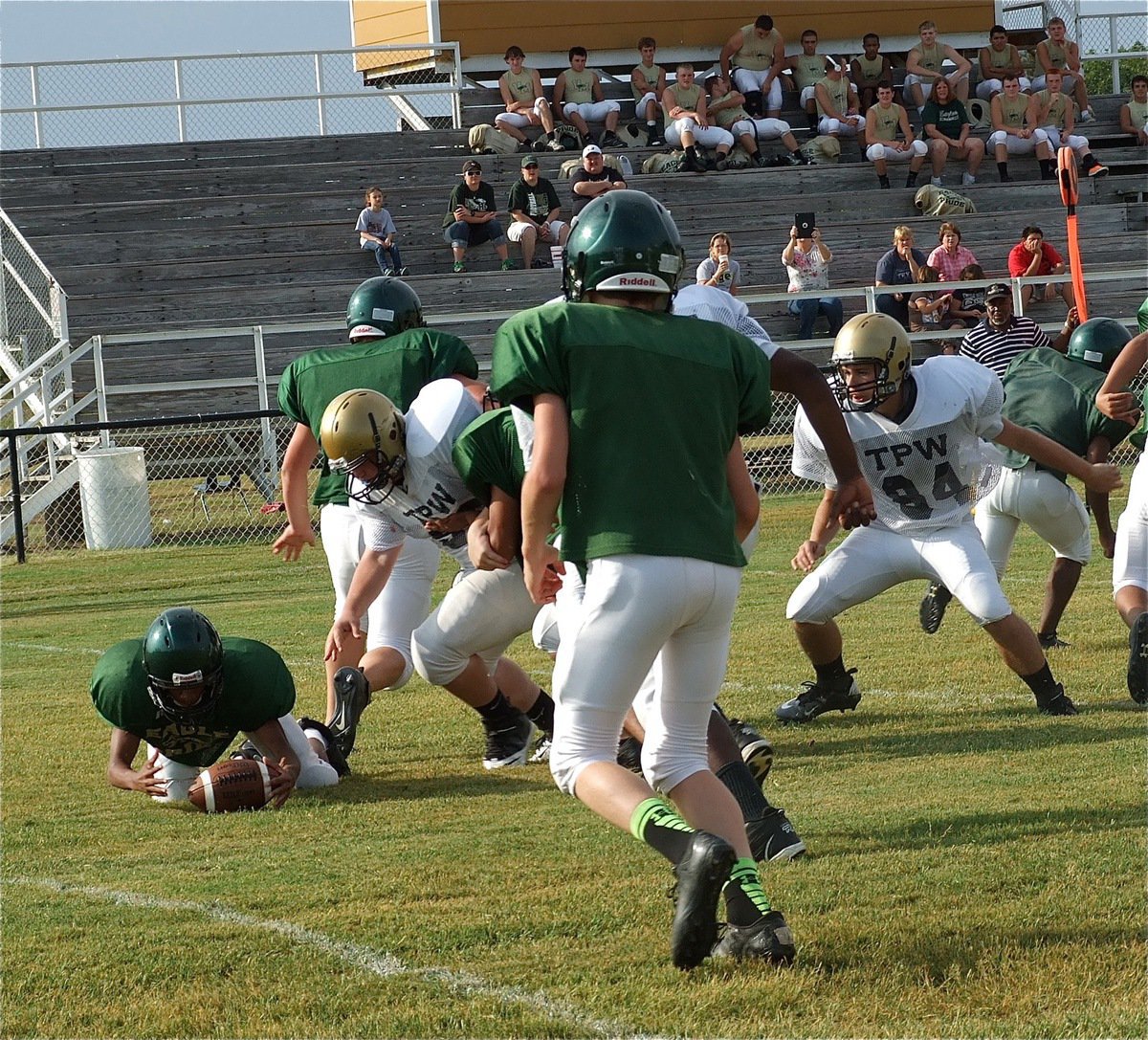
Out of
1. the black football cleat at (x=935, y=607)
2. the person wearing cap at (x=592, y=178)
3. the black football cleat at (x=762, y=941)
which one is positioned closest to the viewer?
the black football cleat at (x=762, y=941)

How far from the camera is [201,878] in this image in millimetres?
5344

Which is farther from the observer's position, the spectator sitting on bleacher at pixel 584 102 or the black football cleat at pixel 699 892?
the spectator sitting on bleacher at pixel 584 102

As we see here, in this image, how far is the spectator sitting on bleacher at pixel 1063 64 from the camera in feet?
83.7

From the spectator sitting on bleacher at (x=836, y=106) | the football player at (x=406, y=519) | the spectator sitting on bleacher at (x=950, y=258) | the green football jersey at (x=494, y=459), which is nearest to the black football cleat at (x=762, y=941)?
the green football jersey at (x=494, y=459)

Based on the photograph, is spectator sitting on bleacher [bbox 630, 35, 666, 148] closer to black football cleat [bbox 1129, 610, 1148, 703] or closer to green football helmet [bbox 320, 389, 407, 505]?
black football cleat [bbox 1129, 610, 1148, 703]

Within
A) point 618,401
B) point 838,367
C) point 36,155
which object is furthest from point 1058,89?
point 618,401

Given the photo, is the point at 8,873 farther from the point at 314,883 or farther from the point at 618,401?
the point at 618,401

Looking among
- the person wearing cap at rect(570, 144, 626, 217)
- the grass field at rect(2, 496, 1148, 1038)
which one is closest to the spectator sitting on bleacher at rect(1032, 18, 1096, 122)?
the person wearing cap at rect(570, 144, 626, 217)

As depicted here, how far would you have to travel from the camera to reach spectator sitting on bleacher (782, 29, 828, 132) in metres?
24.8

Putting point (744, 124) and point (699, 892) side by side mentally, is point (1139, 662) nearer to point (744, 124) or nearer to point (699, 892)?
point (699, 892)

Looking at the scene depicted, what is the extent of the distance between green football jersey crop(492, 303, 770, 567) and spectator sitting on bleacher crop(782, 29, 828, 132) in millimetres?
21461

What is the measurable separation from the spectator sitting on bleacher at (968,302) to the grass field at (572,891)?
1176cm

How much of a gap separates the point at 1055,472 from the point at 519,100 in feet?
54.4

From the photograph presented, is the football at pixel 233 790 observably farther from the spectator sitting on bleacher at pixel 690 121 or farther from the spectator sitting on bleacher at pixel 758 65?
the spectator sitting on bleacher at pixel 758 65
